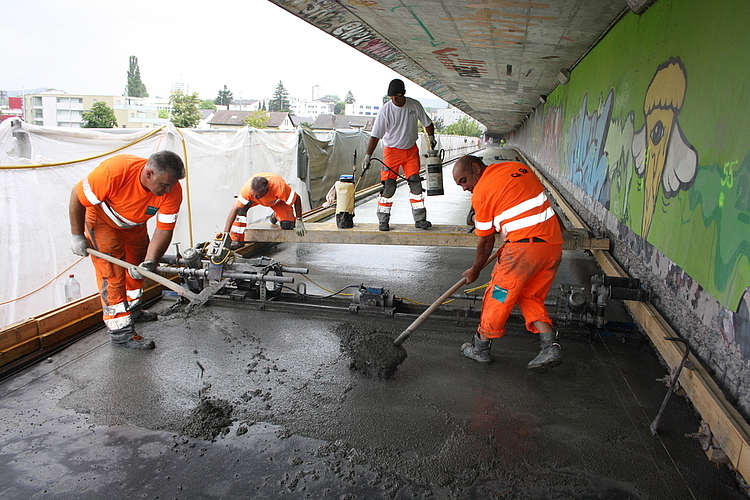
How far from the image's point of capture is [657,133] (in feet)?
15.9

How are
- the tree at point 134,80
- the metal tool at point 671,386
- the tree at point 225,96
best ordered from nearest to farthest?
the metal tool at point 671,386 → the tree at point 134,80 → the tree at point 225,96

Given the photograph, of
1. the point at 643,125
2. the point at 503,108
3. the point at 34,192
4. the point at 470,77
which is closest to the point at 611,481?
the point at 643,125

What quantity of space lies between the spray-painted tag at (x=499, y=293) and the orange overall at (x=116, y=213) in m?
2.75

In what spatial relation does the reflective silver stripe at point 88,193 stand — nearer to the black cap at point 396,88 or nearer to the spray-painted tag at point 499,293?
the spray-painted tag at point 499,293

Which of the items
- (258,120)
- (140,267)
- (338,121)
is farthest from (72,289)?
(338,121)

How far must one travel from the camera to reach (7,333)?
373 centimetres

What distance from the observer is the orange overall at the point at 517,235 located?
356cm

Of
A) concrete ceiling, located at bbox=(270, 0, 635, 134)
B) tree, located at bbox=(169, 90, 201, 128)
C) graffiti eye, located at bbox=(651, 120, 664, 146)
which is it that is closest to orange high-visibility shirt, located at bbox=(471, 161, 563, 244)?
graffiti eye, located at bbox=(651, 120, 664, 146)

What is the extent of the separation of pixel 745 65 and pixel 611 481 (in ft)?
8.90

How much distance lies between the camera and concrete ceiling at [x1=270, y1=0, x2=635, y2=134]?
663 centimetres

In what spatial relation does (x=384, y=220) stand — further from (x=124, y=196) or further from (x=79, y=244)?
(x=79, y=244)

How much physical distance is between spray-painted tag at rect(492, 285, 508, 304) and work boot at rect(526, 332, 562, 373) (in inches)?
16.8

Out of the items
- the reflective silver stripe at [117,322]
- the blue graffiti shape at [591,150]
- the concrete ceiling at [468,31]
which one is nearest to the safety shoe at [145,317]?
the reflective silver stripe at [117,322]

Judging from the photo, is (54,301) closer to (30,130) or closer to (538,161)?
(30,130)
